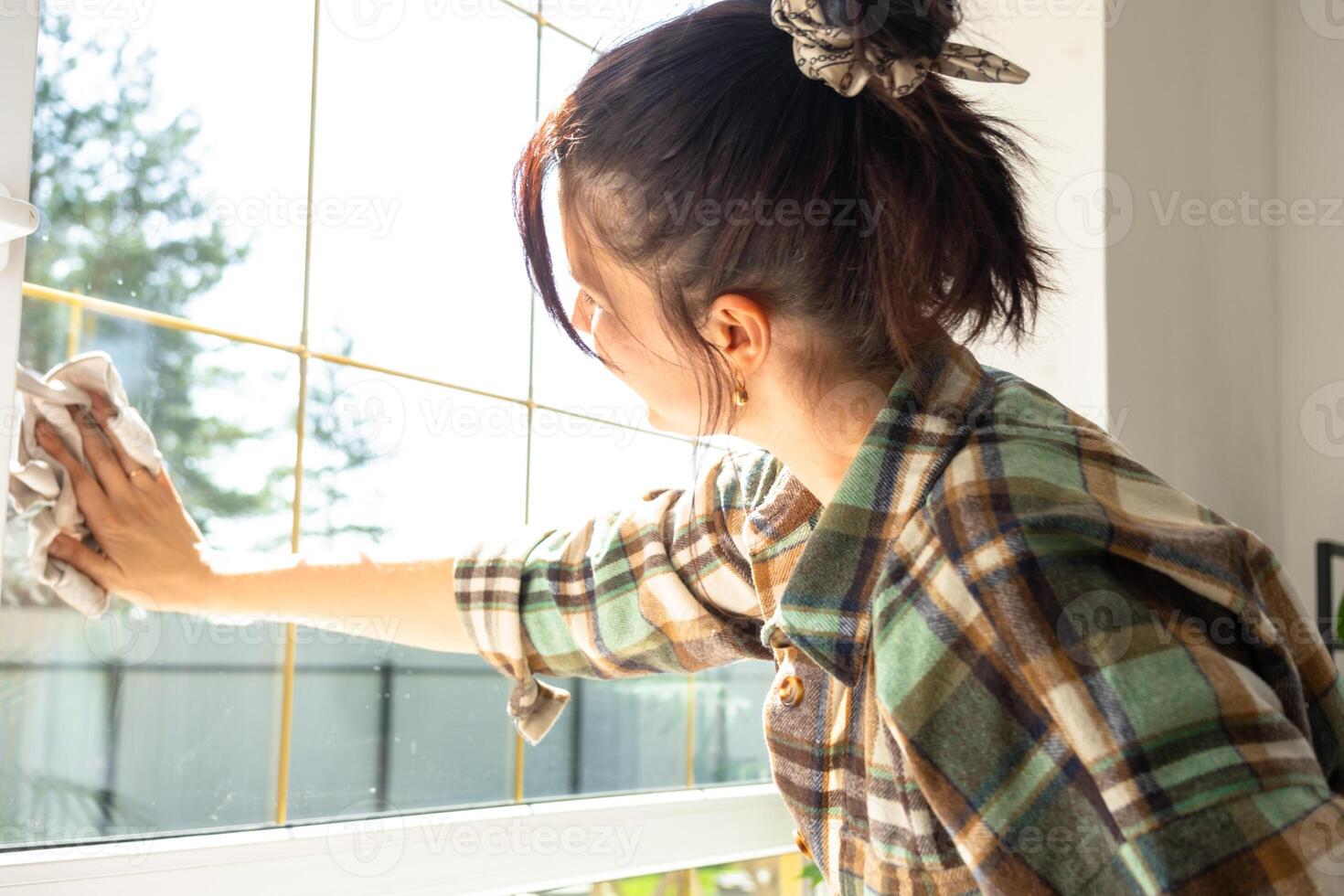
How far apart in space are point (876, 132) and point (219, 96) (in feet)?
2.08

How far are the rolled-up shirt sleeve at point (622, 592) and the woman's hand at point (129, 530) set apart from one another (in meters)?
0.26

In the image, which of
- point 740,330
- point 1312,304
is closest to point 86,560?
point 740,330

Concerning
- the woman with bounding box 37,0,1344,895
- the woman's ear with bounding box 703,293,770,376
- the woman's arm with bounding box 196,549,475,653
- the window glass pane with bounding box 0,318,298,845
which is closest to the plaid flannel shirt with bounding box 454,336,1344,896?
the woman with bounding box 37,0,1344,895

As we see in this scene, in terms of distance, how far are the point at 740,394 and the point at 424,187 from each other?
55 centimetres

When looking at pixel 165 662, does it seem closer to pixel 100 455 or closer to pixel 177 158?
pixel 100 455

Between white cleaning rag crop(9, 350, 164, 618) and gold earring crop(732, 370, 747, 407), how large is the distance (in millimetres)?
505

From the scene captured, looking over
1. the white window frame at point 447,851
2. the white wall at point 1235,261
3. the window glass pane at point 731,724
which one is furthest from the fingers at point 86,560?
the white wall at point 1235,261

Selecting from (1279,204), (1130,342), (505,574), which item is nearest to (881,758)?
(505,574)

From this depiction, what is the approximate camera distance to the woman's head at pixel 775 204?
0.83 m

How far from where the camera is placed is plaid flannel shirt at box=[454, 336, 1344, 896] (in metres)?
0.64

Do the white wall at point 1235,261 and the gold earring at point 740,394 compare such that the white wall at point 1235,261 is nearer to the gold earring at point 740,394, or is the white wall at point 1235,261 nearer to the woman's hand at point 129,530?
the gold earring at point 740,394

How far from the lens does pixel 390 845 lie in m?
1.18

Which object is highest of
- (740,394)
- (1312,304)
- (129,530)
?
(1312,304)

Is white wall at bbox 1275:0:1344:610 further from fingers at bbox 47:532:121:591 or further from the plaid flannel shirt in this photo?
fingers at bbox 47:532:121:591
